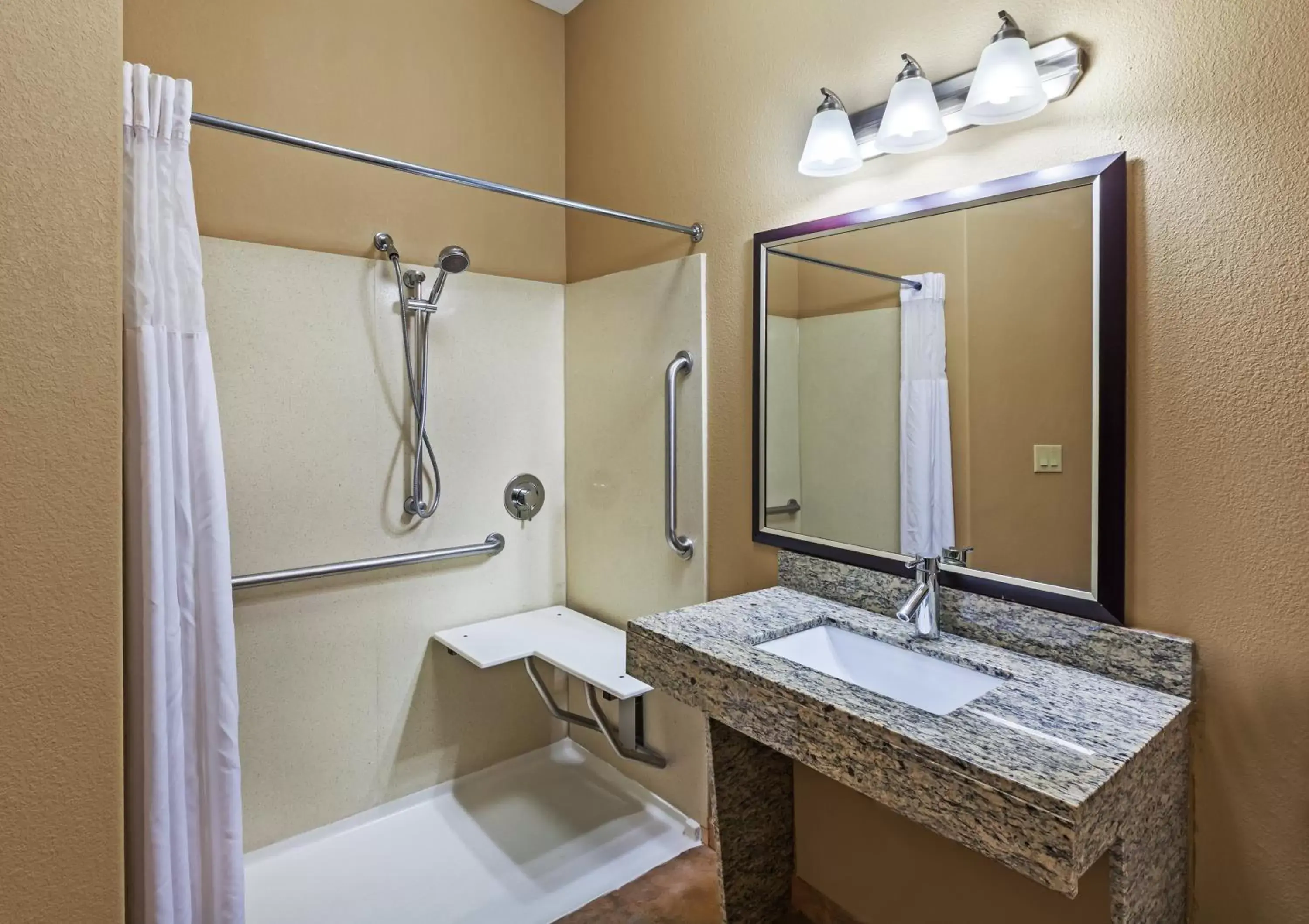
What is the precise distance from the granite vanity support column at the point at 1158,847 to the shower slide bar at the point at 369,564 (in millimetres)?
1947

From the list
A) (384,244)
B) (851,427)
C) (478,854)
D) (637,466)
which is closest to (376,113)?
(384,244)

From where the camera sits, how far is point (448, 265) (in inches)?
86.4

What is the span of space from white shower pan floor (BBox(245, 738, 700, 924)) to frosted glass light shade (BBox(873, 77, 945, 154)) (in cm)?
203

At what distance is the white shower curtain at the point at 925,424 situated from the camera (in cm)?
160

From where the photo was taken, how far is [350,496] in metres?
2.26

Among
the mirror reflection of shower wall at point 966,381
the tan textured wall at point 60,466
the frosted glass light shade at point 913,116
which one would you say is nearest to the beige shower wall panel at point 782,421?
the mirror reflection of shower wall at point 966,381

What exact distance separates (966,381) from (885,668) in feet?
2.17

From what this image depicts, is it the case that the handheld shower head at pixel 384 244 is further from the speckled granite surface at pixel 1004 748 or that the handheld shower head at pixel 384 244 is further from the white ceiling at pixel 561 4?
the speckled granite surface at pixel 1004 748

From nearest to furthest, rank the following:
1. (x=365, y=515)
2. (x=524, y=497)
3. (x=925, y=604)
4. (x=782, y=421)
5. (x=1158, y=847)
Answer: (x=1158, y=847) → (x=925, y=604) → (x=782, y=421) → (x=365, y=515) → (x=524, y=497)

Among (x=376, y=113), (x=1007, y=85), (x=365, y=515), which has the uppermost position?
(x=376, y=113)

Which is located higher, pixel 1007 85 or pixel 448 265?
pixel 1007 85

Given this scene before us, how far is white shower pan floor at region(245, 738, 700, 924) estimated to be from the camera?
1942mm

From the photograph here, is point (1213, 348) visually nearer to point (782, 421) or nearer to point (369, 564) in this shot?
point (782, 421)

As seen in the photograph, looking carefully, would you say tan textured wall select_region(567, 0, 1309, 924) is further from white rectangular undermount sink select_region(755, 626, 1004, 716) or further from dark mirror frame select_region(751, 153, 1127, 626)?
white rectangular undermount sink select_region(755, 626, 1004, 716)
